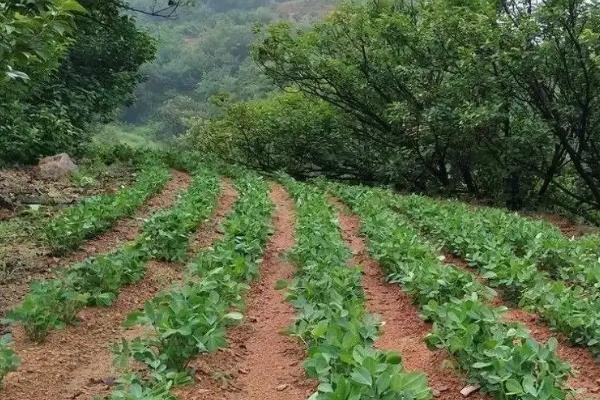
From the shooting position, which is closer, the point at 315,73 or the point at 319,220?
the point at 319,220

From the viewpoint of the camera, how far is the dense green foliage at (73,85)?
13.2 metres

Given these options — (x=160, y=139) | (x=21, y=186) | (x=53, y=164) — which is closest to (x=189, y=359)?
(x=21, y=186)

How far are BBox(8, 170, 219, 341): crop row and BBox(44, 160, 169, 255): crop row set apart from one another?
0.98 m

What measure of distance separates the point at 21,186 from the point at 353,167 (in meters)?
15.3

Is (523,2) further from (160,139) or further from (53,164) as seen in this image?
(160,139)

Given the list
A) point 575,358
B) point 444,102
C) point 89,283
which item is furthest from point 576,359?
point 444,102

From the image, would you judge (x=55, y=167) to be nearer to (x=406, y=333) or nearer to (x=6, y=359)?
(x=406, y=333)

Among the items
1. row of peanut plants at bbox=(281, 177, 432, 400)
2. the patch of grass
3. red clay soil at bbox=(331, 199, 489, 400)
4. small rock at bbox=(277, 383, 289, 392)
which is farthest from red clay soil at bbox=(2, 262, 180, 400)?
the patch of grass

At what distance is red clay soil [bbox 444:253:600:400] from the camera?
13.7ft

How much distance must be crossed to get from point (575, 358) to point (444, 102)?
14.4 m

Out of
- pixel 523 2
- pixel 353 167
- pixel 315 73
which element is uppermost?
pixel 523 2

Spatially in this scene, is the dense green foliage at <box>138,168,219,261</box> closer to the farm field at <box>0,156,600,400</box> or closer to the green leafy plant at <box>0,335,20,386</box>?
the farm field at <box>0,156,600,400</box>

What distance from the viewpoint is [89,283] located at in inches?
241

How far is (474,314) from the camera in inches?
162
